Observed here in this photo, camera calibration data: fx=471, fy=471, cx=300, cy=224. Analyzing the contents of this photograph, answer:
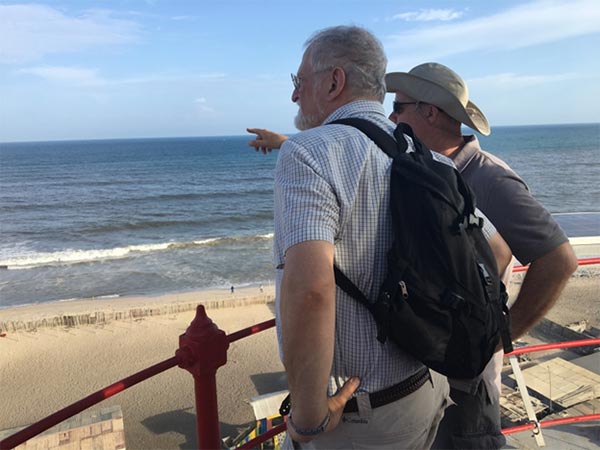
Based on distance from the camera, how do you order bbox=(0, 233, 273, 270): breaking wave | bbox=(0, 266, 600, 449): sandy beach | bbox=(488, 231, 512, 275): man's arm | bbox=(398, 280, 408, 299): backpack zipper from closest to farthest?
1. bbox=(398, 280, 408, 299): backpack zipper
2. bbox=(488, 231, 512, 275): man's arm
3. bbox=(0, 266, 600, 449): sandy beach
4. bbox=(0, 233, 273, 270): breaking wave

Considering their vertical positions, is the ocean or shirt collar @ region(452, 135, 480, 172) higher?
shirt collar @ region(452, 135, 480, 172)

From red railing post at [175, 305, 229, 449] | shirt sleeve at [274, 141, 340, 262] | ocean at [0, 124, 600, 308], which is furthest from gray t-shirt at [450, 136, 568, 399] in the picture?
ocean at [0, 124, 600, 308]

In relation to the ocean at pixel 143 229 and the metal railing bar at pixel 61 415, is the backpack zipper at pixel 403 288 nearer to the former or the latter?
the metal railing bar at pixel 61 415

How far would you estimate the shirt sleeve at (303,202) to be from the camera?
42.6 inches

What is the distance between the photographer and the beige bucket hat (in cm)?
204

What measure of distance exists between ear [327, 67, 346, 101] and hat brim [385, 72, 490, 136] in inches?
32.3

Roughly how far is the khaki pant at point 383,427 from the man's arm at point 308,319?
19 cm

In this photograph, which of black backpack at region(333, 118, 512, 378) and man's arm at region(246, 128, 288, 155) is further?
man's arm at region(246, 128, 288, 155)

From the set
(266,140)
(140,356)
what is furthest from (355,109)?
(140,356)

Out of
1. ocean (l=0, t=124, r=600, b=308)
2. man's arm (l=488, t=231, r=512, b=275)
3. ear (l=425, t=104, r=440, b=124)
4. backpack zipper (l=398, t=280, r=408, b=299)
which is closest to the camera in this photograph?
backpack zipper (l=398, t=280, r=408, b=299)

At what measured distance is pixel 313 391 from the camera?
3.74ft

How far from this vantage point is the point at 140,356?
12.9m

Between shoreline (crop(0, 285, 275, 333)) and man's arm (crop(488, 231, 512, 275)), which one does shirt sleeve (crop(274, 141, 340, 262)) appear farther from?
shoreline (crop(0, 285, 275, 333))

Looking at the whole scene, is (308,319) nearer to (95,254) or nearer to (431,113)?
(431,113)
